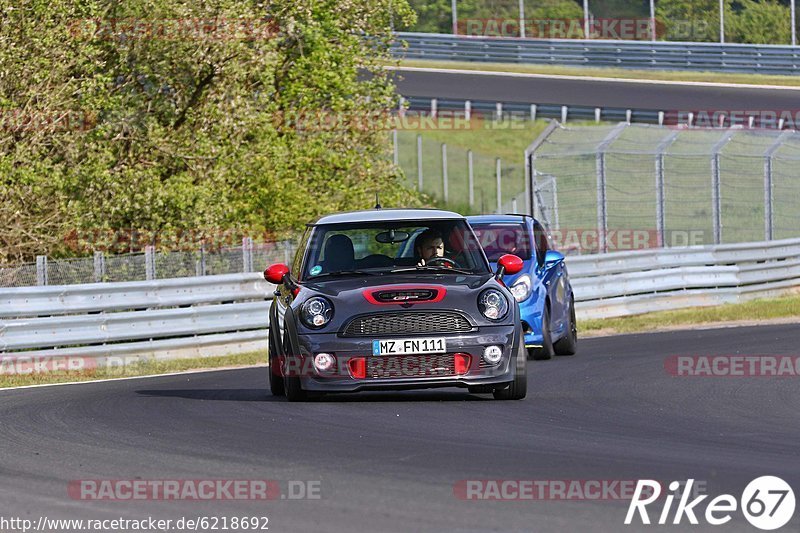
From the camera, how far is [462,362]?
37.4 ft

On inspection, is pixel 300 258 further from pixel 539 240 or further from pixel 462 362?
pixel 539 240

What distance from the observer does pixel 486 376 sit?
11484 millimetres

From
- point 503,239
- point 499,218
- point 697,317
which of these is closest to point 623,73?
point 697,317

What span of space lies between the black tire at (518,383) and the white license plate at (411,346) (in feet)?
2.36

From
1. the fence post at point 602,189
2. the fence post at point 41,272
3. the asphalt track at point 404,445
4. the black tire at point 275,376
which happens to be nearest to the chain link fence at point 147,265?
the fence post at point 41,272

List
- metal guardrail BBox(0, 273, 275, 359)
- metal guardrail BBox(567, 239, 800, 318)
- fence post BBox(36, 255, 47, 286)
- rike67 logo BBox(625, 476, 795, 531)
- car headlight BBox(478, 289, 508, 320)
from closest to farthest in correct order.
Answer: rike67 logo BBox(625, 476, 795, 531), car headlight BBox(478, 289, 508, 320), metal guardrail BBox(0, 273, 275, 359), fence post BBox(36, 255, 47, 286), metal guardrail BBox(567, 239, 800, 318)

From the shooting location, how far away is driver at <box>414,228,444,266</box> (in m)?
12.5

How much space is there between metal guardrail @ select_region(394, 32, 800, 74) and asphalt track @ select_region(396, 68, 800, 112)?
5.35ft

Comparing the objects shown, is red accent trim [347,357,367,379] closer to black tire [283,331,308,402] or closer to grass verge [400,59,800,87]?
black tire [283,331,308,402]

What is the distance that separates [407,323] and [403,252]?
157cm

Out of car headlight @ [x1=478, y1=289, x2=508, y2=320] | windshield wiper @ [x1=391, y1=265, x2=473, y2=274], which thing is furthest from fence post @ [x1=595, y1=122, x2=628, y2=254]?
car headlight @ [x1=478, y1=289, x2=508, y2=320]

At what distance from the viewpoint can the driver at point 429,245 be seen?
12.5 metres

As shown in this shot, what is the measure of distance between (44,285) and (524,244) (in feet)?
19.3

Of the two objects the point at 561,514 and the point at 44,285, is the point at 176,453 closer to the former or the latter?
the point at 561,514
